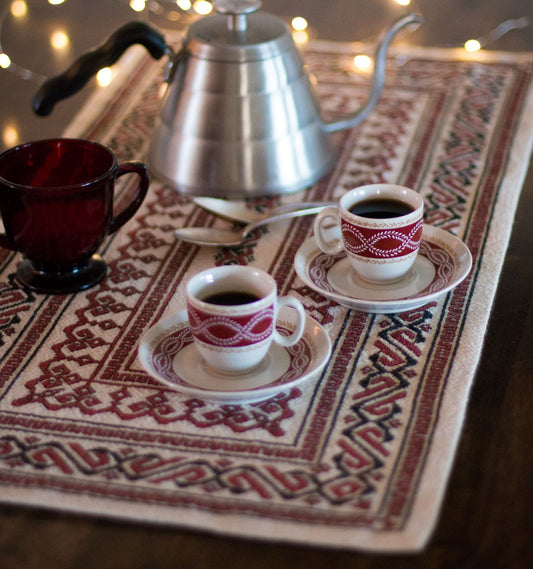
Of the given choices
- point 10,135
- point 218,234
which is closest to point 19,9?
point 10,135

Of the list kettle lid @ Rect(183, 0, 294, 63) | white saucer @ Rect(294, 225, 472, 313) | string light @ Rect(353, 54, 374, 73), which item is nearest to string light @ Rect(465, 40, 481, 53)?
string light @ Rect(353, 54, 374, 73)

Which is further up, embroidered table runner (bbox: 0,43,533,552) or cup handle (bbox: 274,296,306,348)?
cup handle (bbox: 274,296,306,348)

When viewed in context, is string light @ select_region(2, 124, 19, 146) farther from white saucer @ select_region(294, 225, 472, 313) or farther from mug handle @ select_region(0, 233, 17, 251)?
white saucer @ select_region(294, 225, 472, 313)

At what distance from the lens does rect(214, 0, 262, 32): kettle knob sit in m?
0.88

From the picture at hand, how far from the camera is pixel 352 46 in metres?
1.32

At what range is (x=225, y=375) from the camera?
621mm

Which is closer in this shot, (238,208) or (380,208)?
(380,208)

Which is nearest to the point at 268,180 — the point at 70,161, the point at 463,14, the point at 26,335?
the point at 70,161

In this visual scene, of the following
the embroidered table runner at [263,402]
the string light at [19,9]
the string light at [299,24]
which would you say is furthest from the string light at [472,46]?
the string light at [19,9]

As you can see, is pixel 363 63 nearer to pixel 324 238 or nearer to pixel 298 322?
pixel 324 238

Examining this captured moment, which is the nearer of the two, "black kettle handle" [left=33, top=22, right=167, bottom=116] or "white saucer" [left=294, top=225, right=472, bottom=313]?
"white saucer" [left=294, top=225, right=472, bottom=313]

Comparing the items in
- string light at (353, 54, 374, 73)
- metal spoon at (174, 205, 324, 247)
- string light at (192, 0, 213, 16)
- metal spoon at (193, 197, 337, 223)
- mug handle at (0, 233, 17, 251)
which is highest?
string light at (192, 0, 213, 16)

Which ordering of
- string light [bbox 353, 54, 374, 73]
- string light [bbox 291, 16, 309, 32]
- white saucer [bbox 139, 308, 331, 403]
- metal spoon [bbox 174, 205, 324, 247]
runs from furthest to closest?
string light [bbox 291, 16, 309, 32]
string light [bbox 353, 54, 374, 73]
metal spoon [bbox 174, 205, 324, 247]
white saucer [bbox 139, 308, 331, 403]

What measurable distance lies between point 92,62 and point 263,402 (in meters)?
0.43
